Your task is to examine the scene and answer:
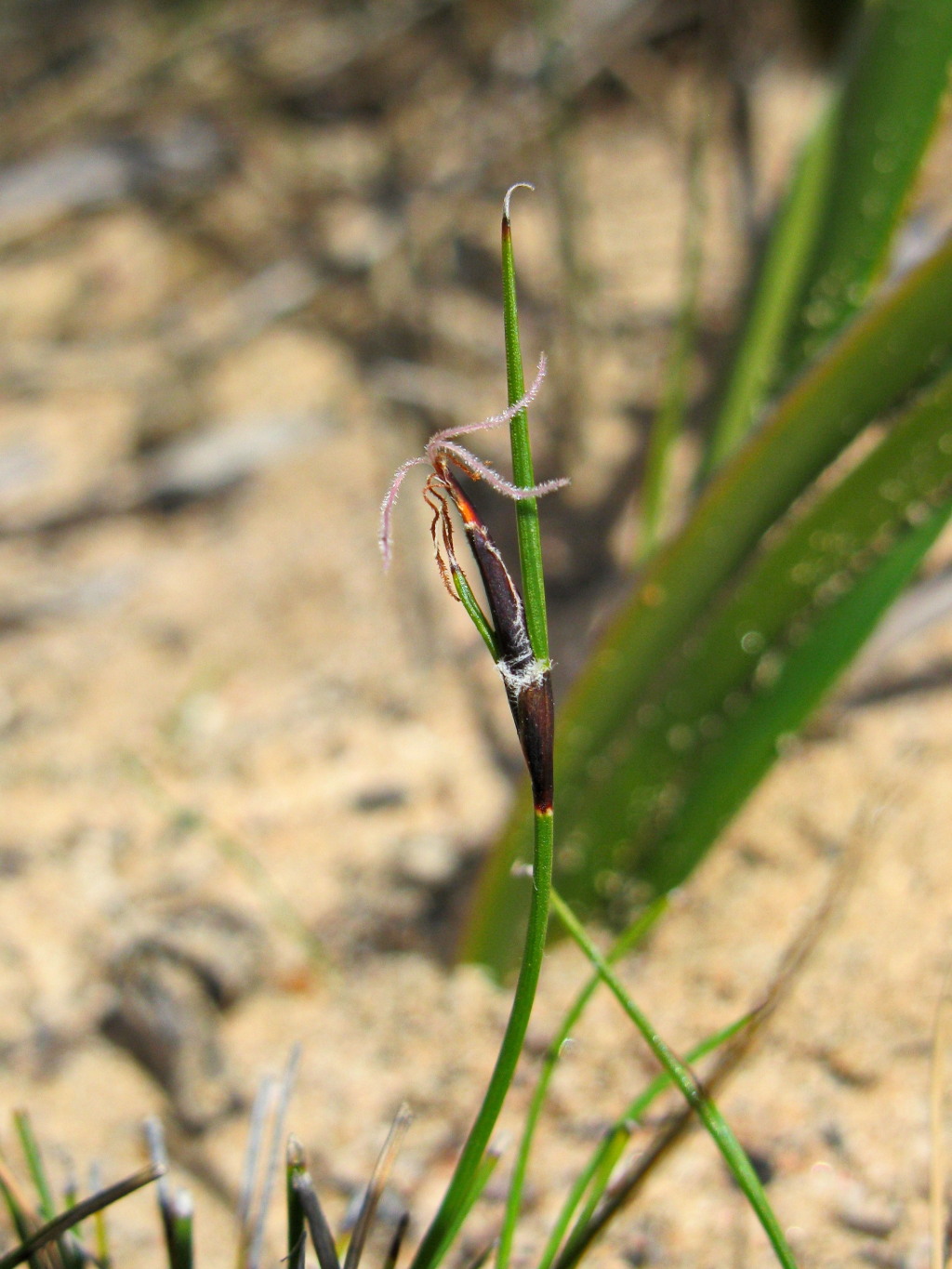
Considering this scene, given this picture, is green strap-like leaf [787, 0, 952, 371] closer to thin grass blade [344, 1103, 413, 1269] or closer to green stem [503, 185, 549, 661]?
green stem [503, 185, 549, 661]

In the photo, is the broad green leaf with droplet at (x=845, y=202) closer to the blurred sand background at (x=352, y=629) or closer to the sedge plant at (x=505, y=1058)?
the blurred sand background at (x=352, y=629)

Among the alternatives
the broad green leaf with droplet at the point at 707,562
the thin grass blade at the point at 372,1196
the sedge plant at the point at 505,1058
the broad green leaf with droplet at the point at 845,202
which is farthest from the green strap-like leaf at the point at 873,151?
the thin grass blade at the point at 372,1196

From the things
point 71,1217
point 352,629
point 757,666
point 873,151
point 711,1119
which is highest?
point 352,629

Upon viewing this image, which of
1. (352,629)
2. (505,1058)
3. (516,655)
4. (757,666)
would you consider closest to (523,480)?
(516,655)

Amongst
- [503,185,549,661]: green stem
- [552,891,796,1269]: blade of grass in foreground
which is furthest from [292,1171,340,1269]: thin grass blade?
[503,185,549,661]: green stem

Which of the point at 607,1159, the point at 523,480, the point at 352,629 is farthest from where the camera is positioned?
the point at 352,629

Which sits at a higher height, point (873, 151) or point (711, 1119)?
point (873, 151)

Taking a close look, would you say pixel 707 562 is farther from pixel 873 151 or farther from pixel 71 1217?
pixel 71 1217

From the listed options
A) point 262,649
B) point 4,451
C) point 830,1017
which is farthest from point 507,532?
point 4,451
